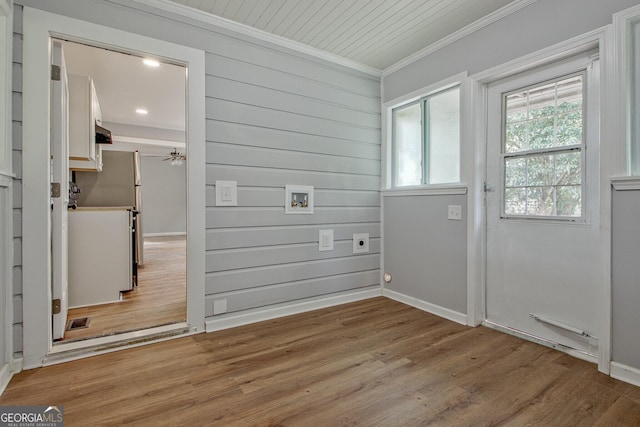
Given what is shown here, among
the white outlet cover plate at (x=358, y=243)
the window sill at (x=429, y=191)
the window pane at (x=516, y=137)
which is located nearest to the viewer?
the window pane at (x=516, y=137)

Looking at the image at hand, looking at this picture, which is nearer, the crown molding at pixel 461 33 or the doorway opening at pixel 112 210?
the crown molding at pixel 461 33

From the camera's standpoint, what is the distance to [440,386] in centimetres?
171

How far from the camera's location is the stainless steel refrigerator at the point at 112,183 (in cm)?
392

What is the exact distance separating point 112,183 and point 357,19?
12.2 feet

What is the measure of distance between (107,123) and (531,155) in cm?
697

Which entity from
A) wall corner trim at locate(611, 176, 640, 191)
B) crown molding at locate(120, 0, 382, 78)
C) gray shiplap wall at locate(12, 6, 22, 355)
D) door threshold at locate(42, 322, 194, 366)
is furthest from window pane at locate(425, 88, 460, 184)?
gray shiplap wall at locate(12, 6, 22, 355)

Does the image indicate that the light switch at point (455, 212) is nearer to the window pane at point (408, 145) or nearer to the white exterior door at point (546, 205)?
the white exterior door at point (546, 205)

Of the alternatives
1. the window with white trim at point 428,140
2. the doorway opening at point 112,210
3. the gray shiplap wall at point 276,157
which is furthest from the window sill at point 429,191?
the doorway opening at point 112,210

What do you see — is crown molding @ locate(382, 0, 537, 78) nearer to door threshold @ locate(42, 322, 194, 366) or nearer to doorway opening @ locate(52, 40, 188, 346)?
doorway opening @ locate(52, 40, 188, 346)

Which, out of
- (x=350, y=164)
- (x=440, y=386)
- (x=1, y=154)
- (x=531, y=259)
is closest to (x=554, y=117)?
(x=531, y=259)

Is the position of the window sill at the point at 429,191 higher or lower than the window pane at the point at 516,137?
lower

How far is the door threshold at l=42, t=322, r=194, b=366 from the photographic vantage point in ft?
6.43

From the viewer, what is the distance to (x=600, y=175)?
1.84 meters

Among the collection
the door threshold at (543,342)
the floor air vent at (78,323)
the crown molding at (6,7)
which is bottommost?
the floor air vent at (78,323)
